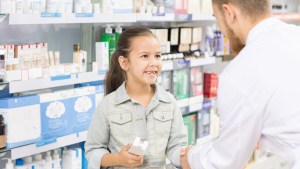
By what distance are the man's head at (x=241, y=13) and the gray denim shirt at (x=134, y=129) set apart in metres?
0.68

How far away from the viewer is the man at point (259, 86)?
5.83 ft

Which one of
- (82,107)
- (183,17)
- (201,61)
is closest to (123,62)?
(82,107)

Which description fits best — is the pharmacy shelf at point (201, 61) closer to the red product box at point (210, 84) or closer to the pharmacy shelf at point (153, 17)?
the red product box at point (210, 84)

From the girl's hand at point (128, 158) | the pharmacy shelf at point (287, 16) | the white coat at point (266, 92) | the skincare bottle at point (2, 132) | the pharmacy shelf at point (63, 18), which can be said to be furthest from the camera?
the pharmacy shelf at point (287, 16)

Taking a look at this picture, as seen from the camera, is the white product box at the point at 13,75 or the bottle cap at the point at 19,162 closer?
the white product box at the point at 13,75

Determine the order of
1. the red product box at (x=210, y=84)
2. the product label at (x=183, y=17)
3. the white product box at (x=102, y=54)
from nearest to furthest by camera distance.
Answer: the white product box at (x=102, y=54), the product label at (x=183, y=17), the red product box at (x=210, y=84)

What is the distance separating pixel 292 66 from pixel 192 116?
2.95 m

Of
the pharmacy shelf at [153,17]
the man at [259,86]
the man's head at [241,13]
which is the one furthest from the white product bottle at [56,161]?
the man's head at [241,13]

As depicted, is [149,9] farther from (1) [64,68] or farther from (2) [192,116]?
(2) [192,116]

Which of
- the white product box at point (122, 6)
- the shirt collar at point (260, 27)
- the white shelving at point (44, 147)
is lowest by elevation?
the white shelving at point (44, 147)

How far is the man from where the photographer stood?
1776 mm

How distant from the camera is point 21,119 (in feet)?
9.45

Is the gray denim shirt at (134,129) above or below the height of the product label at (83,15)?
below

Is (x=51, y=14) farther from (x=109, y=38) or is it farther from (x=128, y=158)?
(x=128, y=158)
